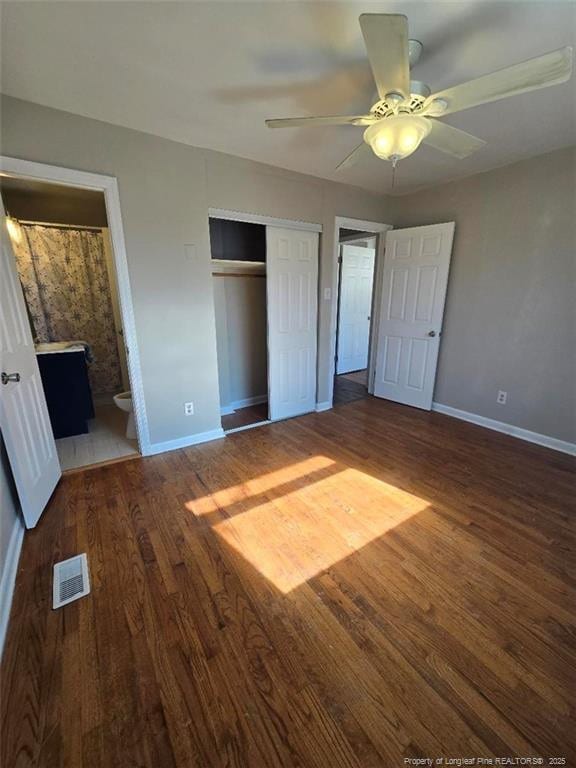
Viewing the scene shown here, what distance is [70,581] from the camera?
4.99 ft

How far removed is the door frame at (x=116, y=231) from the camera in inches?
76.0

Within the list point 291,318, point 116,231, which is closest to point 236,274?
point 291,318

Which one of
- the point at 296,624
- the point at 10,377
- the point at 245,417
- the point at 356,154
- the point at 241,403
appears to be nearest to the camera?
the point at 296,624

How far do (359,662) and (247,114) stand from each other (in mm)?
2988

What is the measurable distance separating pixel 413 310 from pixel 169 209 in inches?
108

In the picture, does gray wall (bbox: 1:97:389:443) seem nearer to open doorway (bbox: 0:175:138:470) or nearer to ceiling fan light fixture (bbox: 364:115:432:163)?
open doorway (bbox: 0:175:138:470)

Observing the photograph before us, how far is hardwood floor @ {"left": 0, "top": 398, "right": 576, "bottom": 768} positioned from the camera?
988 millimetres

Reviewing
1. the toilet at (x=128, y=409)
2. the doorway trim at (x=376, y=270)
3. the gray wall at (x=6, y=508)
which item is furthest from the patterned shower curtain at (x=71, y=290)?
the doorway trim at (x=376, y=270)

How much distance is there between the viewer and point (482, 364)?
323 centimetres

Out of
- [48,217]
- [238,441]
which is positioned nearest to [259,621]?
[238,441]

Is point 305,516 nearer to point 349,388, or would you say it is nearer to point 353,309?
point 349,388

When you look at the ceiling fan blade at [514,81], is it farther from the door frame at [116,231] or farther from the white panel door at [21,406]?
the white panel door at [21,406]

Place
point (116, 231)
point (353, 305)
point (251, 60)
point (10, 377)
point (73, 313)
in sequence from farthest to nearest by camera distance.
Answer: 1. point (353, 305)
2. point (73, 313)
3. point (116, 231)
4. point (10, 377)
5. point (251, 60)

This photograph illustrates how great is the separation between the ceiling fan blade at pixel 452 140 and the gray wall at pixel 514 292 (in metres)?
1.51
